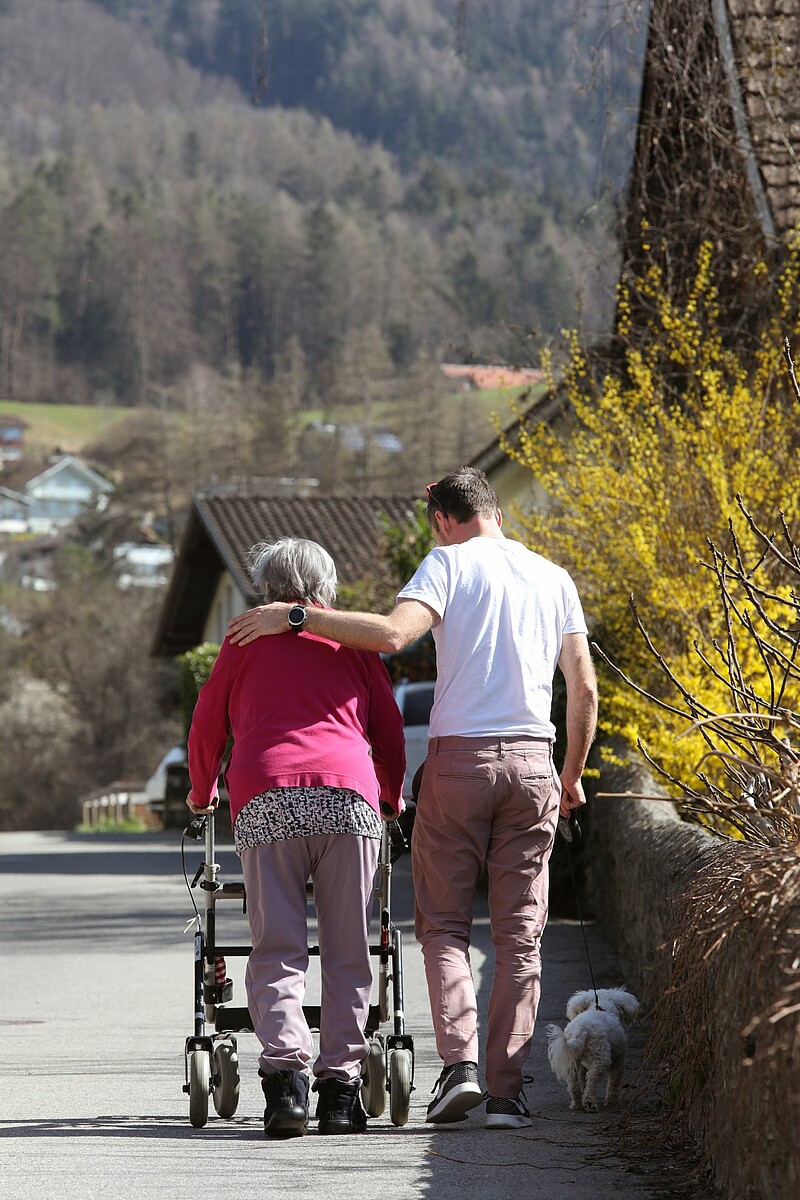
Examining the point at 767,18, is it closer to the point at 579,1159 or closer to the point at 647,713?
the point at 647,713

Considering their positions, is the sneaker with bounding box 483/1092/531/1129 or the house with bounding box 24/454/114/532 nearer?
the sneaker with bounding box 483/1092/531/1129

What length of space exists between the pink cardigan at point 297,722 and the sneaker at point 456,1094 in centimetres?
84

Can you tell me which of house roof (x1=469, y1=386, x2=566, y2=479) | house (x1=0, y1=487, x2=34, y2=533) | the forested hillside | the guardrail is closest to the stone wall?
house roof (x1=469, y1=386, x2=566, y2=479)

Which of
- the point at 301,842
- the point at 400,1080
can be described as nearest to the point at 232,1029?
the point at 400,1080

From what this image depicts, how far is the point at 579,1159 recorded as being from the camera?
504cm

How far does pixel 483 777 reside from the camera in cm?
546

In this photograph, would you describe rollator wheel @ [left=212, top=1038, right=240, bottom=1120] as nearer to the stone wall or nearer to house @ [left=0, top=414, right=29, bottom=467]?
the stone wall

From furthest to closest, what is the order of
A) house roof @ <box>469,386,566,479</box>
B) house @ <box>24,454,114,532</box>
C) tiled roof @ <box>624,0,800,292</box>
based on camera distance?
house @ <box>24,454,114,532</box>
tiled roof @ <box>624,0,800,292</box>
house roof @ <box>469,386,566,479</box>

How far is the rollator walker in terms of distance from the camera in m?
5.39

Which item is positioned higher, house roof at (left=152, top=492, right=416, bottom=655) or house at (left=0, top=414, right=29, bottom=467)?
house at (left=0, top=414, right=29, bottom=467)

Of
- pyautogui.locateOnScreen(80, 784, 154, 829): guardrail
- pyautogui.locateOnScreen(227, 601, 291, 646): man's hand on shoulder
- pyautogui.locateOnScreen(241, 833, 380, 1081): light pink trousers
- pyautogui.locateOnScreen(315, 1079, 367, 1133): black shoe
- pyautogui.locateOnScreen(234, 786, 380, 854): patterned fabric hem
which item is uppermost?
A: pyautogui.locateOnScreen(227, 601, 291, 646): man's hand on shoulder

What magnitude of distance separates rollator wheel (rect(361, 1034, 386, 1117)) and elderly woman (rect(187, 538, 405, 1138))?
0.42 ft

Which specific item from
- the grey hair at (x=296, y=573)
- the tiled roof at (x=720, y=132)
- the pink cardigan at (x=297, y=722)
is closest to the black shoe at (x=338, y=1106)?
the pink cardigan at (x=297, y=722)

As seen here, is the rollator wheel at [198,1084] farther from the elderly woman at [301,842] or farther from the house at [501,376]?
the house at [501,376]
